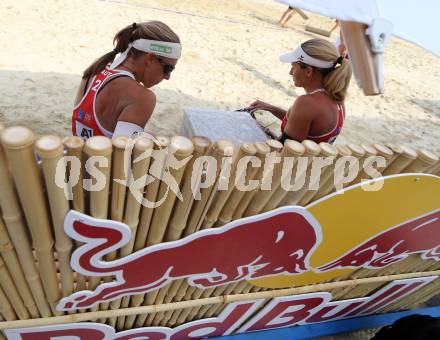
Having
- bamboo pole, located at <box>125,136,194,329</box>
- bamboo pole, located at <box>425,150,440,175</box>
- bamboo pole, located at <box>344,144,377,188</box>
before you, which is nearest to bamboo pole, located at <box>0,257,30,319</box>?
bamboo pole, located at <box>125,136,194,329</box>

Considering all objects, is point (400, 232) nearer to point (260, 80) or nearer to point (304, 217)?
point (304, 217)

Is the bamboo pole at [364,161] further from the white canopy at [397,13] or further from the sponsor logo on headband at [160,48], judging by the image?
the sponsor logo on headband at [160,48]

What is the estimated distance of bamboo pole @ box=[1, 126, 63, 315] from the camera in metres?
0.91

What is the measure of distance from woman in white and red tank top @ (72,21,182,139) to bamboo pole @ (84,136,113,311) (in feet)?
1.75

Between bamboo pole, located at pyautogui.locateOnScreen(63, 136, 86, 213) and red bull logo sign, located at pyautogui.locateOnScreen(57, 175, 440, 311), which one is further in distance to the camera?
red bull logo sign, located at pyautogui.locateOnScreen(57, 175, 440, 311)

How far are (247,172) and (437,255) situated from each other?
67.2 inches

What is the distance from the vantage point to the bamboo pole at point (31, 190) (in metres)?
0.91

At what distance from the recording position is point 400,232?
1.85m

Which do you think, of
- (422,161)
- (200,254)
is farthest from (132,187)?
(422,161)

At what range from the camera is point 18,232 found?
3.96 feet

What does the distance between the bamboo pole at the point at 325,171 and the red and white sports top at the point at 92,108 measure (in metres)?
1.04

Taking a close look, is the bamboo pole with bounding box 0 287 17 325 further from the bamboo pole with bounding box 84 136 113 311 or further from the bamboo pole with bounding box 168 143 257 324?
the bamboo pole with bounding box 168 143 257 324

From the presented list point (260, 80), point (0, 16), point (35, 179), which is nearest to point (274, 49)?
point (260, 80)

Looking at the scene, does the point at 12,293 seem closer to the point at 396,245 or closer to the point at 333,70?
the point at 396,245
